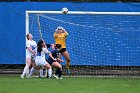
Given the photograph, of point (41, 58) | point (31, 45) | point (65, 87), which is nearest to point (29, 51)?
point (31, 45)

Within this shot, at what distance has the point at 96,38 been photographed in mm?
21766

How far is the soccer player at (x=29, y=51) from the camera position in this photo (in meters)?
20.2

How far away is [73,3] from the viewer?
70.8ft

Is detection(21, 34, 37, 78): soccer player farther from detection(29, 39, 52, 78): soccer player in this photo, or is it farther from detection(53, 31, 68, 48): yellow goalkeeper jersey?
detection(53, 31, 68, 48): yellow goalkeeper jersey

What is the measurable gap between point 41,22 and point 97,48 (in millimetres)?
2656

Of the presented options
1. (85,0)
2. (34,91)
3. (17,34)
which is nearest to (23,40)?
(17,34)

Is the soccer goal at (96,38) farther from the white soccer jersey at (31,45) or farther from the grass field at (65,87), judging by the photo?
the grass field at (65,87)

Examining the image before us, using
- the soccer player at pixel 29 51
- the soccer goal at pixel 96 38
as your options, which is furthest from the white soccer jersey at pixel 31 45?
the soccer goal at pixel 96 38

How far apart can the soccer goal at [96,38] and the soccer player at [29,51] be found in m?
0.96

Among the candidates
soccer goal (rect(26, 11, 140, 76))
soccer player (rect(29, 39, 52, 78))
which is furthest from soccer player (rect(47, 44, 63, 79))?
soccer goal (rect(26, 11, 140, 76))

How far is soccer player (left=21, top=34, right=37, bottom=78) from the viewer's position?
20.2 meters

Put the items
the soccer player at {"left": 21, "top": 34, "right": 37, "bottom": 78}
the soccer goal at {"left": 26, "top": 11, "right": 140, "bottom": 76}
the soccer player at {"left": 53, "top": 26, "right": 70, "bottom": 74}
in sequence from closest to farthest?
the soccer player at {"left": 21, "top": 34, "right": 37, "bottom": 78}
the soccer player at {"left": 53, "top": 26, "right": 70, "bottom": 74}
the soccer goal at {"left": 26, "top": 11, "right": 140, "bottom": 76}

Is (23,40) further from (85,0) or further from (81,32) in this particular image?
(85,0)

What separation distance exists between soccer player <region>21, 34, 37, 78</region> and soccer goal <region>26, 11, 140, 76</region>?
957mm
